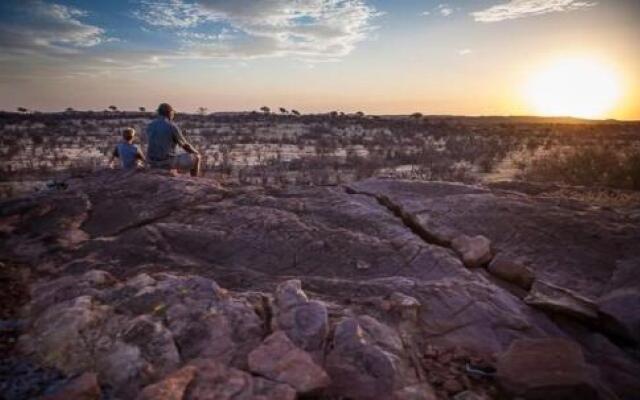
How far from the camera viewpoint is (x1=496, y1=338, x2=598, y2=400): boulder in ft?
8.83

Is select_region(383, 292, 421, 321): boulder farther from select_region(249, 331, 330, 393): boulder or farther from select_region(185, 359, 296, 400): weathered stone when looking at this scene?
select_region(185, 359, 296, 400): weathered stone

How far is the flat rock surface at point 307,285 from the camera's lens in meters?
2.86

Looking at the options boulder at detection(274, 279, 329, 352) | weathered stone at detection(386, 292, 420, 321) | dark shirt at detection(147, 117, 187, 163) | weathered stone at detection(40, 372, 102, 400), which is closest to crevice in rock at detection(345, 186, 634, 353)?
weathered stone at detection(386, 292, 420, 321)

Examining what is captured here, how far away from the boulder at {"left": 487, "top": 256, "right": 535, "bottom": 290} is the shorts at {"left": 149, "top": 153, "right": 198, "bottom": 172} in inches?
208

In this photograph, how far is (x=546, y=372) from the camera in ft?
9.13

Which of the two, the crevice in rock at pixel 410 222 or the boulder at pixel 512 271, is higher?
the crevice in rock at pixel 410 222

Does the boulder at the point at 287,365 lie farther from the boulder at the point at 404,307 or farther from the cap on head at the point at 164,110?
the cap on head at the point at 164,110

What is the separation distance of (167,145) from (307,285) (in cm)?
481

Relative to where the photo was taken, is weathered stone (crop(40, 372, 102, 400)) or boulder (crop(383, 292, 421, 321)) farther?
boulder (crop(383, 292, 421, 321))

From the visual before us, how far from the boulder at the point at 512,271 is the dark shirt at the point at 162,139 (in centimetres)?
528

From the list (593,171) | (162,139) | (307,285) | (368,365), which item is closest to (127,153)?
(162,139)

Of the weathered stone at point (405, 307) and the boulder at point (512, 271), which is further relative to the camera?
the boulder at point (512, 271)

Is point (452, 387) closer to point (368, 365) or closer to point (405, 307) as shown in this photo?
point (368, 365)

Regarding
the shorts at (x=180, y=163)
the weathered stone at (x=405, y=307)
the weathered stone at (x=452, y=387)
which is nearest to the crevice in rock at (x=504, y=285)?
the weathered stone at (x=405, y=307)
